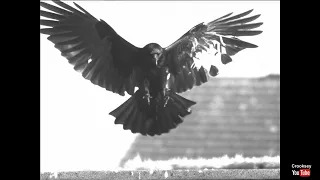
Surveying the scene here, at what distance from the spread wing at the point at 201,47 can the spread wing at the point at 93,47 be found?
213 mm

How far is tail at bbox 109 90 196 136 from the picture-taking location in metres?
2.40

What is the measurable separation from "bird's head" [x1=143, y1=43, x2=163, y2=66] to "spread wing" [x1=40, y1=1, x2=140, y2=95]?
0.08m

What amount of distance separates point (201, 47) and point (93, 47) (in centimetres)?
59

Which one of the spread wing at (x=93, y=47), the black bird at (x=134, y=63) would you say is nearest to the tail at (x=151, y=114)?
the black bird at (x=134, y=63)

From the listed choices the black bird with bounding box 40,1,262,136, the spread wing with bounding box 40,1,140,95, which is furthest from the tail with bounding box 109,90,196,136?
the spread wing with bounding box 40,1,140,95

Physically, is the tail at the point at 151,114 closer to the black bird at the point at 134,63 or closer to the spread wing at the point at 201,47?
the black bird at the point at 134,63

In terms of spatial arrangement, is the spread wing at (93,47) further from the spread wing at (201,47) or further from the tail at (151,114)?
the spread wing at (201,47)

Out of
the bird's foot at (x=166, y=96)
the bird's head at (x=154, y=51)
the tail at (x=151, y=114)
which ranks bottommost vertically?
the tail at (x=151, y=114)

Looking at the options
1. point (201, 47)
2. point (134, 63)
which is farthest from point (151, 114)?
point (201, 47)

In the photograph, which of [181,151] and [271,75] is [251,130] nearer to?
[271,75]

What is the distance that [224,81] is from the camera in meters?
6.82

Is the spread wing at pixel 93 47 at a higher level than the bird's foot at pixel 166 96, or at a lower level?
higher

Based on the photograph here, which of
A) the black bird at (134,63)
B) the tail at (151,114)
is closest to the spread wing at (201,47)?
the black bird at (134,63)

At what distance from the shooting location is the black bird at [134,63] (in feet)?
7.88
